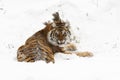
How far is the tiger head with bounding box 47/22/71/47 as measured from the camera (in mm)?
8109

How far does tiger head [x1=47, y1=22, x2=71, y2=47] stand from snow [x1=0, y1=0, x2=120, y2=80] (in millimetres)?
261

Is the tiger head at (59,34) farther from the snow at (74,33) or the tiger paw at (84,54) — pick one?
the tiger paw at (84,54)

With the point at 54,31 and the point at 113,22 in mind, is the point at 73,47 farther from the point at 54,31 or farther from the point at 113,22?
the point at 113,22

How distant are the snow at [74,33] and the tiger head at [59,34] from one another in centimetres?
26

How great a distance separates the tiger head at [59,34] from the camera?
319 inches

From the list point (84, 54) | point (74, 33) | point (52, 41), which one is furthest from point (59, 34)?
point (74, 33)

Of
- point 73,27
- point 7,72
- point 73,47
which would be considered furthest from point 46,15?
point 7,72

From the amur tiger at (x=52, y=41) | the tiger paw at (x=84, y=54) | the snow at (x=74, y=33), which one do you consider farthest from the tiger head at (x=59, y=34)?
the tiger paw at (x=84, y=54)

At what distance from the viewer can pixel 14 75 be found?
236 inches

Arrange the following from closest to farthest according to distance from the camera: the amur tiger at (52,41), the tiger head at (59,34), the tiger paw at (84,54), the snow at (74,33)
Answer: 1. the snow at (74,33)
2. the amur tiger at (52,41)
3. the tiger head at (59,34)
4. the tiger paw at (84,54)

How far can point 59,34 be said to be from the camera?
26.5 ft

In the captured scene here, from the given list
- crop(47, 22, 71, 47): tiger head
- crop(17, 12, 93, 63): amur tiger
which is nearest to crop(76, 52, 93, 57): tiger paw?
crop(17, 12, 93, 63): amur tiger

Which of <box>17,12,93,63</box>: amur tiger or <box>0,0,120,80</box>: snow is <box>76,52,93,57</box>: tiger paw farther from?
<box>0,0,120,80</box>: snow

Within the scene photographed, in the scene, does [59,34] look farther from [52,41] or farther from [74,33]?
[74,33]
